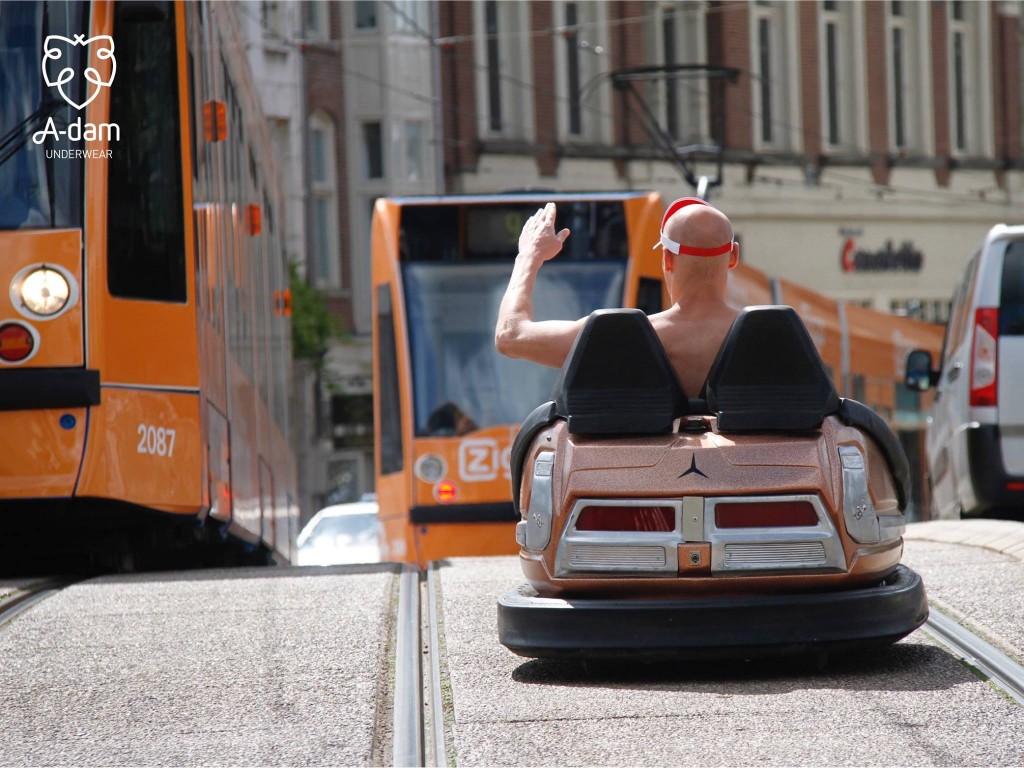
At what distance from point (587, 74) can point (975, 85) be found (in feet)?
38.4

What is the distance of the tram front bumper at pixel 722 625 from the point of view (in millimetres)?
4961

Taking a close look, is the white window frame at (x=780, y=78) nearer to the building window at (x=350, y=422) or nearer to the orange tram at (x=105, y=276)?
the building window at (x=350, y=422)

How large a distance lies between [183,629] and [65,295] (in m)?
2.82

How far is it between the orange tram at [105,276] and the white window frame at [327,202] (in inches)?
1143

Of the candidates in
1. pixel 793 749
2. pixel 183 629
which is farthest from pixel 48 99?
pixel 793 749

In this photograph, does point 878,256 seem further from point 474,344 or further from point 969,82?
point 474,344

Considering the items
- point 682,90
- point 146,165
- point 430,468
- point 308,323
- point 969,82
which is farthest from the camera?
point 969,82

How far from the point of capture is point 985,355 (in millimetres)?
11531

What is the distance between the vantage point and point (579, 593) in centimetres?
518

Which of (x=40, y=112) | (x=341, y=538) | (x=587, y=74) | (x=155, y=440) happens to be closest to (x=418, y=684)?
(x=155, y=440)

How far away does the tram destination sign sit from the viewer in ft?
141

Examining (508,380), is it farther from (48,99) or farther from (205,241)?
(48,99)

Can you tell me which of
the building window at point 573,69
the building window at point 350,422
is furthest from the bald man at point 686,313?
the building window at point 573,69

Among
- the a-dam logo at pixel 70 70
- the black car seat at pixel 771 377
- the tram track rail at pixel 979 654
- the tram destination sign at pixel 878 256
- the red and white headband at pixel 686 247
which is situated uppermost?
the a-dam logo at pixel 70 70
